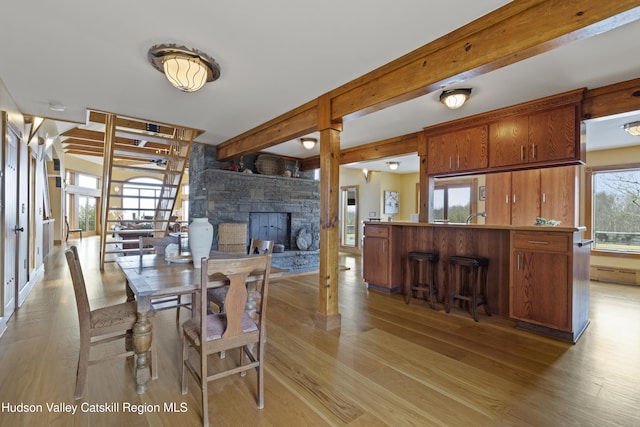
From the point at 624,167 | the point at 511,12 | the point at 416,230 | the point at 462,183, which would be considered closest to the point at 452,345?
the point at 416,230

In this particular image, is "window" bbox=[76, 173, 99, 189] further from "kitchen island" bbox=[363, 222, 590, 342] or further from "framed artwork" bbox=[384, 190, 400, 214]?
"kitchen island" bbox=[363, 222, 590, 342]

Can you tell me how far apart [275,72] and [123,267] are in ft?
6.85

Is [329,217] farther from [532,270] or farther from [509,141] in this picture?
[509,141]

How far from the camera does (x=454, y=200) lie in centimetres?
793

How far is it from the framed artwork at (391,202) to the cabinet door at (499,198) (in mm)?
3244

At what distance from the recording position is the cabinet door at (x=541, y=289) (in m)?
2.79

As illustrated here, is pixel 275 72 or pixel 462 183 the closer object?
pixel 275 72

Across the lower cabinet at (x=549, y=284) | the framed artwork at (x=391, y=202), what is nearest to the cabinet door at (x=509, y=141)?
A: the lower cabinet at (x=549, y=284)

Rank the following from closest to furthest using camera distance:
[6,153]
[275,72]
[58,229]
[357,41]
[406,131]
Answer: [357,41] → [275,72] → [6,153] → [406,131] → [58,229]

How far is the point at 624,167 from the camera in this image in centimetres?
538

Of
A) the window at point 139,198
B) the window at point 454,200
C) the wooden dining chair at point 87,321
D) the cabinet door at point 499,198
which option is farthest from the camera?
the window at point 454,200

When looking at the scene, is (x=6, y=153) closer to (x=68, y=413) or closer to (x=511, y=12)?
(x=68, y=413)

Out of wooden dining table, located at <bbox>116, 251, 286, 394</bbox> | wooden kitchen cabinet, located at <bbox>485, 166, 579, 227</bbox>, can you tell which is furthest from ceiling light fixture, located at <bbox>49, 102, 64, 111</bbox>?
wooden kitchen cabinet, located at <bbox>485, 166, 579, 227</bbox>

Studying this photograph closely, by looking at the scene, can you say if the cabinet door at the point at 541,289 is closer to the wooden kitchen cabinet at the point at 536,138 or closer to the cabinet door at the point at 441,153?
the wooden kitchen cabinet at the point at 536,138
